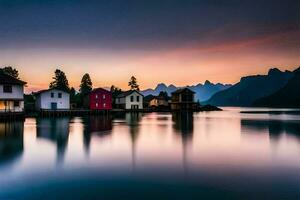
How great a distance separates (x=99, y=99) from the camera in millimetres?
80375

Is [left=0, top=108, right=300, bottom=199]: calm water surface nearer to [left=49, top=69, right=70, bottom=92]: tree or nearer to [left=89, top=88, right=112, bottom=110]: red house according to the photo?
[left=89, top=88, right=112, bottom=110]: red house

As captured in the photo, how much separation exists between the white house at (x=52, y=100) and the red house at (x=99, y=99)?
9460 millimetres

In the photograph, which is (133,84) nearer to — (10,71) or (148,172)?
(10,71)

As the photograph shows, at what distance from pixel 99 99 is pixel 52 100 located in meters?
14.6

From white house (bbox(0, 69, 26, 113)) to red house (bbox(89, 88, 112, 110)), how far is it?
1082 inches

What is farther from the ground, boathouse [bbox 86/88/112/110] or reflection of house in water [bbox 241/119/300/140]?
boathouse [bbox 86/88/112/110]

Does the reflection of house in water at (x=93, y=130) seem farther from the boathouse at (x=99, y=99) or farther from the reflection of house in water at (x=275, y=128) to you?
the boathouse at (x=99, y=99)

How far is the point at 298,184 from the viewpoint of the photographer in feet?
41.1

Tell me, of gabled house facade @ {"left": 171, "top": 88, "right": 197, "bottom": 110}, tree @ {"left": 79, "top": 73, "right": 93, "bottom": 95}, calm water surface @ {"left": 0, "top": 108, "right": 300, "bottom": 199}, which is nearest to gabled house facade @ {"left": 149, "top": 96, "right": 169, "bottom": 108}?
gabled house facade @ {"left": 171, "top": 88, "right": 197, "bottom": 110}

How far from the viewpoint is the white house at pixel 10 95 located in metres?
50.5

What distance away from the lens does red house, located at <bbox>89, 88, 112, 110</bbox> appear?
79688 millimetres

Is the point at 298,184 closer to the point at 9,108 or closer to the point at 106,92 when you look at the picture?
the point at 9,108

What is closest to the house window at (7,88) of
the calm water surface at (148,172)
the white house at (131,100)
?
the calm water surface at (148,172)

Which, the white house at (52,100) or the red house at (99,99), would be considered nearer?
the white house at (52,100)
